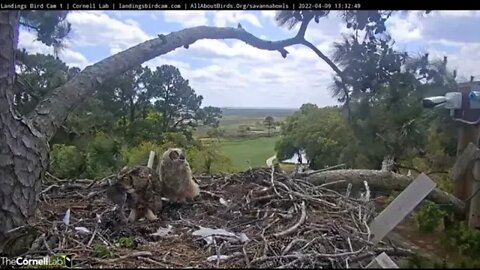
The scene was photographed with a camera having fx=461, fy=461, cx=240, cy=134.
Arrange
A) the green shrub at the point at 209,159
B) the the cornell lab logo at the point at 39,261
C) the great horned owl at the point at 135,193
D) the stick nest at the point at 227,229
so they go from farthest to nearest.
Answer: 1. the green shrub at the point at 209,159
2. the great horned owl at the point at 135,193
3. the stick nest at the point at 227,229
4. the the cornell lab logo at the point at 39,261

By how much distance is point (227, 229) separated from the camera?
1.28 metres

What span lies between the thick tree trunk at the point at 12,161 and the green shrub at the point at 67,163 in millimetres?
613

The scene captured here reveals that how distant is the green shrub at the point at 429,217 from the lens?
3.98 ft

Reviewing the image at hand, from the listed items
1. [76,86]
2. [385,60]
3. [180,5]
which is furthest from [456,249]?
[76,86]

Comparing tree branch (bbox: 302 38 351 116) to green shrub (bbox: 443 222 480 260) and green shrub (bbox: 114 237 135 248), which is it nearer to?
green shrub (bbox: 443 222 480 260)

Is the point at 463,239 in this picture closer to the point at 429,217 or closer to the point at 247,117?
the point at 429,217

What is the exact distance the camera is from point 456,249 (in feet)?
3.21

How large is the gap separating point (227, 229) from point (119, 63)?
68 cm

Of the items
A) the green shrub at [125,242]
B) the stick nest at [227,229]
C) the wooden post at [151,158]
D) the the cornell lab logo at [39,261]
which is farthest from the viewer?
the wooden post at [151,158]

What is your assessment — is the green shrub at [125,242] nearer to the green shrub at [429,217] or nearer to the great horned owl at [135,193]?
the great horned owl at [135,193]

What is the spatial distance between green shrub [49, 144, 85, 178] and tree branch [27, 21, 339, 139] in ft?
1.36

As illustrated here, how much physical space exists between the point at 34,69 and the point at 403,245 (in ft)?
4.35

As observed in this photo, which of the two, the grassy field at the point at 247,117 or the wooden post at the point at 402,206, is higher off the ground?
the grassy field at the point at 247,117

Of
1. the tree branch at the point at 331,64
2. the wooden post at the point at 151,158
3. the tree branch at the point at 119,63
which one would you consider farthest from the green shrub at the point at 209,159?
the tree branch at the point at 331,64
